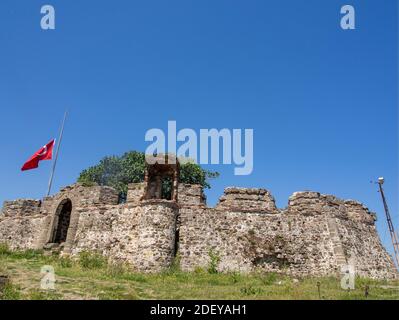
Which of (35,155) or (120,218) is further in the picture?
(35,155)

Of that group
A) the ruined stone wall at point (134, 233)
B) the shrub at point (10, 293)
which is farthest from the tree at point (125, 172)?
the shrub at point (10, 293)

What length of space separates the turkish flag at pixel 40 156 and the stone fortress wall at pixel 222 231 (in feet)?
10.1

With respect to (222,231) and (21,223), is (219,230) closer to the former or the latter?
(222,231)

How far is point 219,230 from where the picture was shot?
17688 mm

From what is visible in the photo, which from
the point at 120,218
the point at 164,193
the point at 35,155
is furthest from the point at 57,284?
the point at 164,193

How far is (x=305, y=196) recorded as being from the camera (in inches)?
742

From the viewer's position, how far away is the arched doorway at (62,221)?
66.1 ft

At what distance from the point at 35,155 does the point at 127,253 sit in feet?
32.3

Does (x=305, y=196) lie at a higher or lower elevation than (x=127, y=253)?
higher

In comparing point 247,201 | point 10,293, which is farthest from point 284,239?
point 10,293

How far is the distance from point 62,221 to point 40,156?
4464 mm

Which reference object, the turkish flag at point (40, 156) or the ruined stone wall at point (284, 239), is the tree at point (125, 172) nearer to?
the turkish flag at point (40, 156)

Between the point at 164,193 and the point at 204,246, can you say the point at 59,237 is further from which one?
the point at 164,193
